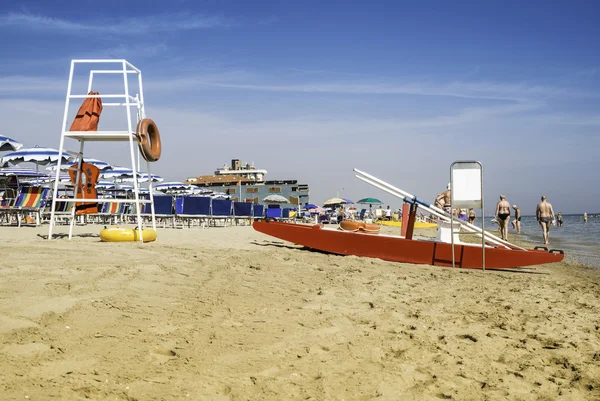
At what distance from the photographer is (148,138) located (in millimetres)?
8477

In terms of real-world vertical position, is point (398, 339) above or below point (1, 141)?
below

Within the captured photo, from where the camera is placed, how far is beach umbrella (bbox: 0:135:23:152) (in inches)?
563

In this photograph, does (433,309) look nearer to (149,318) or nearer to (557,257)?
(149,318)

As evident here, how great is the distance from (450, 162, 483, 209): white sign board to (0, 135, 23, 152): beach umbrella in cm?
1299

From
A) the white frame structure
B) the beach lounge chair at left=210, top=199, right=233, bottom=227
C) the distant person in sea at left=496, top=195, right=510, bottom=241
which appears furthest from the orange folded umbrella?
the distant person in sea at left=496, top=195, right=510, bottom=241

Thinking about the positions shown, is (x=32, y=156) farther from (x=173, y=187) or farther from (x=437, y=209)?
(x=173, y=187)

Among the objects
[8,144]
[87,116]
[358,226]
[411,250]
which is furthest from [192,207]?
[411,250]

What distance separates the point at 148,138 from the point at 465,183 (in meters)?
5.40

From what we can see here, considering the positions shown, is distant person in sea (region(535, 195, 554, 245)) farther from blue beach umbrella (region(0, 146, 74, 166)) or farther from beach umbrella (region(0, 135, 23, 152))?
beach umbrella (region(0, 135, 23, 152))

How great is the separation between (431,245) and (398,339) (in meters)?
4.98

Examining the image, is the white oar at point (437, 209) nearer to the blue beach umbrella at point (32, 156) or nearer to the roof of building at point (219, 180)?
the blue beach umbrella at point (32, 156)

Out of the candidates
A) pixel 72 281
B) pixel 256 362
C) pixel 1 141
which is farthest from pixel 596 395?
pixel 1 141

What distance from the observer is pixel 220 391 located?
7.37 ft

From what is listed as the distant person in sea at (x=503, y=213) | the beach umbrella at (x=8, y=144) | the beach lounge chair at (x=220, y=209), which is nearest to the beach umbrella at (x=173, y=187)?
the beach lounge chair at (x=220, y=209)
